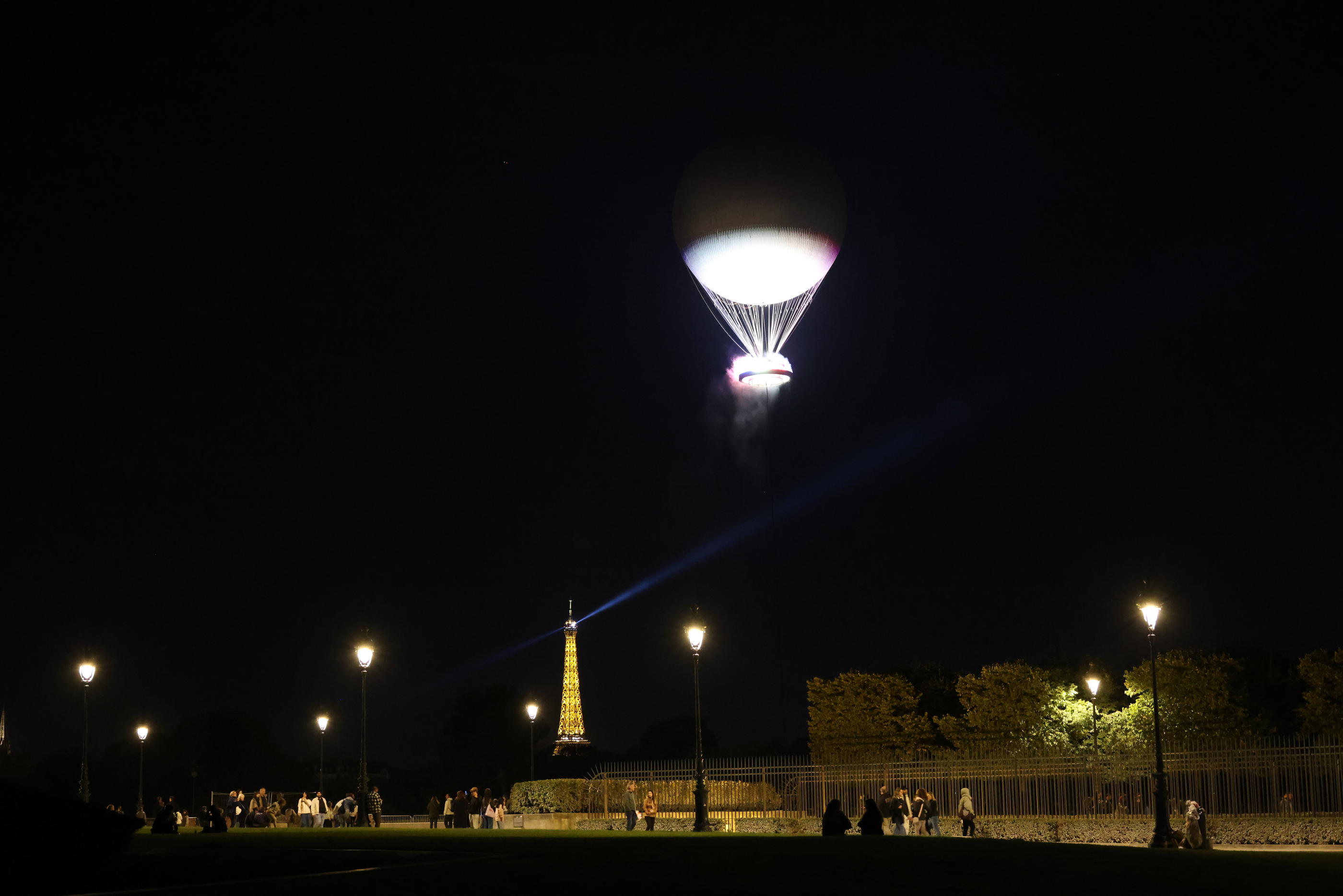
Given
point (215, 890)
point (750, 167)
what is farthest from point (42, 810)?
point (750, 167)

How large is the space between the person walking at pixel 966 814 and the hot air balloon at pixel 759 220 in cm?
1783

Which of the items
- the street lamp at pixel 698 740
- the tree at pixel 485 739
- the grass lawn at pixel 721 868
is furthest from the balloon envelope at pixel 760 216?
the tree at pixel 485 739

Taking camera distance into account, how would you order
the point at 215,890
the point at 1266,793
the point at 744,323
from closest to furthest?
the point at 215,890 < the point at 1266,793 < the point at 744,323

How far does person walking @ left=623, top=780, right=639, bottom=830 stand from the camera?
38.1 metres

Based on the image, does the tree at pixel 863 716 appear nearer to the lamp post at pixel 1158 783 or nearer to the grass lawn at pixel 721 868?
the lamp post at pixel 1158 783

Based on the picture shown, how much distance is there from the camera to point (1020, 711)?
55375 mm

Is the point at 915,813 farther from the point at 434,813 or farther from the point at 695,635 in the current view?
the point at 434,813

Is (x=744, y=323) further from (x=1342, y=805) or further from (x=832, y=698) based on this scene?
(x=1342, y=805)

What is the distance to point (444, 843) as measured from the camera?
2188 centimetres

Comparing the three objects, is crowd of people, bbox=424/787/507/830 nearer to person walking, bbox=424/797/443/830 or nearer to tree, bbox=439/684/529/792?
person walking, bbox=424/797/443/830

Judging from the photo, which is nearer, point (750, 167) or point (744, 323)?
point (750, 167)

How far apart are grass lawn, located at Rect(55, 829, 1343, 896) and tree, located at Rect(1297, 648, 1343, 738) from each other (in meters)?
31.6

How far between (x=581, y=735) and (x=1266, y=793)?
72393mm

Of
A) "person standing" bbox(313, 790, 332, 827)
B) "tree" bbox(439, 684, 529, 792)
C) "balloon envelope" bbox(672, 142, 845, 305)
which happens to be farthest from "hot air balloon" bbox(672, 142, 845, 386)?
"tree" bbox(439, 684, 529, 792)
